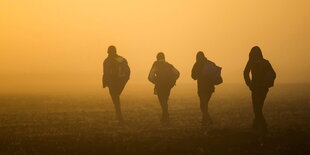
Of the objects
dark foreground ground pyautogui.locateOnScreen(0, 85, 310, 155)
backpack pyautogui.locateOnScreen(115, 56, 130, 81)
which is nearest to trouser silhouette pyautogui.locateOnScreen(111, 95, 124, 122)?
dark foreground ground pyautogui.locateOnScreen(0, 85, 310, 155)

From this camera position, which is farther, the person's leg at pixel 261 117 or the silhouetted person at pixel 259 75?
the silhouetted person at pixel 259 75

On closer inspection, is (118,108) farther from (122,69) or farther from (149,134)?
(149,134)

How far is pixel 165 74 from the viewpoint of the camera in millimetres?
20156

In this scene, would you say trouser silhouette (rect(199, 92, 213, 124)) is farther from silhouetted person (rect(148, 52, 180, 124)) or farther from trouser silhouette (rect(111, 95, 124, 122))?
trouser silhouette (rect(111, 95, 124, 122))

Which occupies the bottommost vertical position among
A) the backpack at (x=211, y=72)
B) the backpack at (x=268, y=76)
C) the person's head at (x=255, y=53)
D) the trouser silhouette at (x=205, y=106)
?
the trouser silhouette at (x=205, y=106)

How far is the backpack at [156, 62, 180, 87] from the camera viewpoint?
2014 cm

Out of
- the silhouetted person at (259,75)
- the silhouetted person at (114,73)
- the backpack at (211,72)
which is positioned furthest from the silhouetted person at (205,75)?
the silhouetted person at (114,73)

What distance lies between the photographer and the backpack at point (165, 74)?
20141mm

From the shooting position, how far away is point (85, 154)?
12.7 meters

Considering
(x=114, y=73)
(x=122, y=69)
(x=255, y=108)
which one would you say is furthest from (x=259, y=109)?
(x=114, y=73)

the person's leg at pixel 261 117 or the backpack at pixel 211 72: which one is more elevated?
the backpack at pixel 211 72

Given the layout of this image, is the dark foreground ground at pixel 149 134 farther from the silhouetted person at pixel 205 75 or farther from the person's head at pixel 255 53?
the person's head at pixel 255 53

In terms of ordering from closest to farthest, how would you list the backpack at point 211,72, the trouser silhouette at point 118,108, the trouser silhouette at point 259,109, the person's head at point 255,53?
the trouser silhouette at point 259,109 < the person's head at point 255,53 < the backpack at point 211,72 < the trouser silhouette at point 118,108

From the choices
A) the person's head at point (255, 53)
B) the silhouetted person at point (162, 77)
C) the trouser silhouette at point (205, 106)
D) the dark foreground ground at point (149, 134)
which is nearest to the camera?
the dark foreground ground at point (149, 134)
